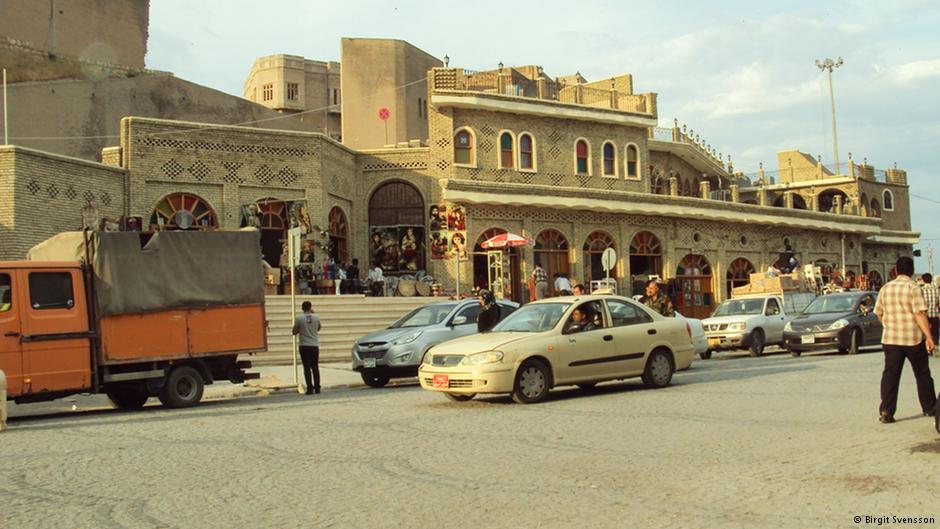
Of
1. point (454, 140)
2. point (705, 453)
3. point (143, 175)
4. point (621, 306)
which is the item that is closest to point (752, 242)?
point (454, 140)

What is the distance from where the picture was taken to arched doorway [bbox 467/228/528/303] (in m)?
36.4

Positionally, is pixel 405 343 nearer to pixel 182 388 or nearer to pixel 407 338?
pixel 407 338

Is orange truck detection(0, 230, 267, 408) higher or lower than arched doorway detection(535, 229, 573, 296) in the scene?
lower

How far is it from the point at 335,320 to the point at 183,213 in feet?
23.8

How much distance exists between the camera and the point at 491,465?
27.3 ft

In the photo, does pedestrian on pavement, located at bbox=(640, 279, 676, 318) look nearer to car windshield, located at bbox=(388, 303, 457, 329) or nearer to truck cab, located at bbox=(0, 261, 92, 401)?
car windshield, located at bbox=(388, 303, 457, 329)

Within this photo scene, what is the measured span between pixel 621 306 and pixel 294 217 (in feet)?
63.3

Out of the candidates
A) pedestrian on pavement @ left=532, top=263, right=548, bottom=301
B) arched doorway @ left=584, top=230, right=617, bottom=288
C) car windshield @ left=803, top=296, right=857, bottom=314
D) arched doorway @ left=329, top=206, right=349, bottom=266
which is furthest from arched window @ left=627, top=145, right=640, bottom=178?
car windshield @ left=803, top=296, right=857, bottom=314

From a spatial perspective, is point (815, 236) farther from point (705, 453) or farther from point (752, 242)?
point (705, 453)


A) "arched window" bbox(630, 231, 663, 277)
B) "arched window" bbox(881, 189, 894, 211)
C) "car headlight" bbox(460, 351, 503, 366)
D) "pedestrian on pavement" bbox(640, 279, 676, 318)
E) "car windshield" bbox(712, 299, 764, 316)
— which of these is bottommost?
"car headlight" bbox(460, 351, 503, 366)

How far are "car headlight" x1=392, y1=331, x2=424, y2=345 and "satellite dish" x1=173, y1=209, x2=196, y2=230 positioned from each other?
14974 millimetres

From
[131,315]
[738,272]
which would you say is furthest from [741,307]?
[738,272]

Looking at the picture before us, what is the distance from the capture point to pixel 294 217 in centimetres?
3195

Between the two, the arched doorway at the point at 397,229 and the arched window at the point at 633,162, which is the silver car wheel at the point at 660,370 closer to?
the arched doorway at the point at 397,229
